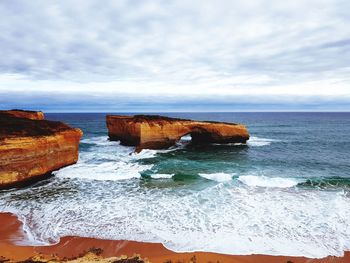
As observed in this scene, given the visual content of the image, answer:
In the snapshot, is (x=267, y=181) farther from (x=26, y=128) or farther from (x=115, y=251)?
(x=26, y=128)

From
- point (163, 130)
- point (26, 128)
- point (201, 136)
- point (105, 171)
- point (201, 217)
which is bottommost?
point (201, 217)

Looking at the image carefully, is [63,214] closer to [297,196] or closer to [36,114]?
[297,196]

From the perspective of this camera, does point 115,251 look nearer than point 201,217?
Yes

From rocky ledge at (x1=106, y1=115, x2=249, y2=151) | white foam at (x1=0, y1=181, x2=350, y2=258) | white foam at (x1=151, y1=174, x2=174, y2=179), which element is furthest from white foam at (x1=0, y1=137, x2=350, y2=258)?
rocky ledge at (x1=106, y1=115, x2=249, y2=151)

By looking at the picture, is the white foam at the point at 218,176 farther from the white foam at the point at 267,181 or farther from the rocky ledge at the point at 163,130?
the rocky ledge at the point at 163,130

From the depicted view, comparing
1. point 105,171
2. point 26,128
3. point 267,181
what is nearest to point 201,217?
point 267,181

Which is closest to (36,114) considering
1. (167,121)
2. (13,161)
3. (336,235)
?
(167,121)
